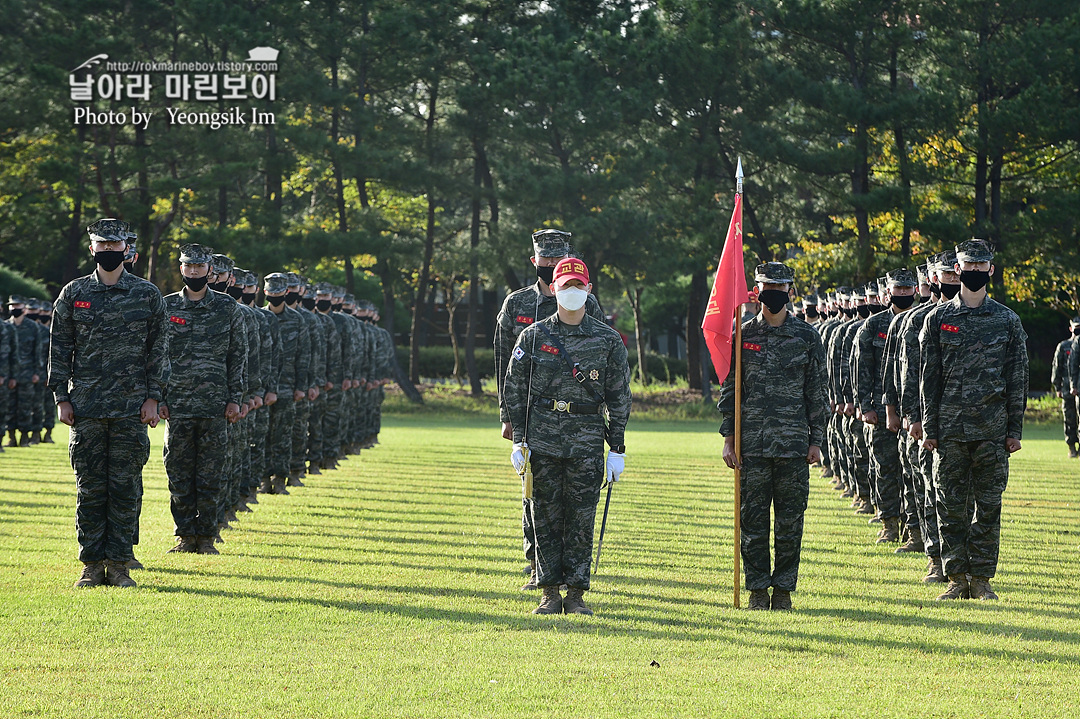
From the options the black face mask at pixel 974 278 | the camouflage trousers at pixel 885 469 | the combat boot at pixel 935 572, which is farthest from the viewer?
the camouflage trousers at pixel 885 469

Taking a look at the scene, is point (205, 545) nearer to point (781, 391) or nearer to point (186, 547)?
point (186, 547)

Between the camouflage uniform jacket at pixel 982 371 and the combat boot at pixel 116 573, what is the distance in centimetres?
559

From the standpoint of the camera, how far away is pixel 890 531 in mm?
12227

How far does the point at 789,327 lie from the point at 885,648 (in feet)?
7.49

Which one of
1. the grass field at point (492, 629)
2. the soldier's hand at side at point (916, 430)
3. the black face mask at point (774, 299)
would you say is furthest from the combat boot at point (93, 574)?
the soldier's hand at side at point (916, 430)

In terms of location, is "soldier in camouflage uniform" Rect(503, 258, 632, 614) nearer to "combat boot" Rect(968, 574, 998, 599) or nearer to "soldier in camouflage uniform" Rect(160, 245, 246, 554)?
"combat boot" Rect(968, 574, 998, 599)

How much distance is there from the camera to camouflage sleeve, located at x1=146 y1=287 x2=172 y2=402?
908 cm

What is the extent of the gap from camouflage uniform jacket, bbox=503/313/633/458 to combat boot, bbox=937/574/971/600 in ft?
8.58

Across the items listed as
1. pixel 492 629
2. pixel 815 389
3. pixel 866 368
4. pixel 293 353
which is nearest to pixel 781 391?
pixel 815 389

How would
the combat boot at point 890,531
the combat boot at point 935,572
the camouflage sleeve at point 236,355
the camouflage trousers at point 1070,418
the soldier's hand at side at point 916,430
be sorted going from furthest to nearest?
the camouflage trousers at point 1070,418 → the combat boot at point 890,531 → the camouflage sleeve at point 236,355 → the combat boot at point 935,572 → the soldier's hand at side at point 916,430

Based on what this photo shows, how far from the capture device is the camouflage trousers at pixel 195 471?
1062cm

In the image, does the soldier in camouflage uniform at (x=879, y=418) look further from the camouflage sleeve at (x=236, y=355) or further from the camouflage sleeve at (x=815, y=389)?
the camouflage sleeve at (x=236, y=355)

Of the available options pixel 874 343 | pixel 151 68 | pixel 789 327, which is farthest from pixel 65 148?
pixel 789 327

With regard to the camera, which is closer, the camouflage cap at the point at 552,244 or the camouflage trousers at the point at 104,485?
the camouflage trousers at the point at 104,485
